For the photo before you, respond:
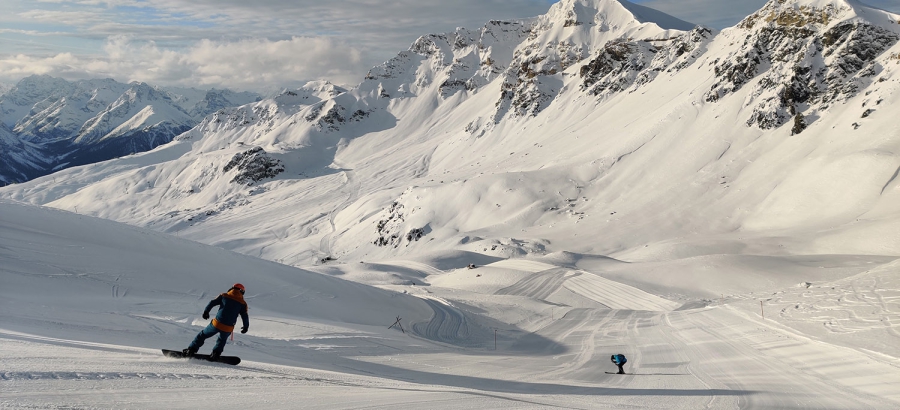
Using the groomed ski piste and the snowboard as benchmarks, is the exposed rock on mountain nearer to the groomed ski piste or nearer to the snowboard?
the groomed ski piste

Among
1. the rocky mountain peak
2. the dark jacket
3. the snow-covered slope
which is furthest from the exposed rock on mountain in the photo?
the dark jacket

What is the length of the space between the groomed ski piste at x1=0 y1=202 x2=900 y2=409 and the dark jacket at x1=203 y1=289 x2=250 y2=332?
703mm

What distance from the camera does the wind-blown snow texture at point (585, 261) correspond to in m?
11.0

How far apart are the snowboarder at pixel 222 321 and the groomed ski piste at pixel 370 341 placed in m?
0.46

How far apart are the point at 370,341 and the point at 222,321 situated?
5.88 metres

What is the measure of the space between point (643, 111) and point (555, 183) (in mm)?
27739

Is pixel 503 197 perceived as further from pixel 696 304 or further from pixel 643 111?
pixel 696 304

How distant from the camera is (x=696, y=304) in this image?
28469mm

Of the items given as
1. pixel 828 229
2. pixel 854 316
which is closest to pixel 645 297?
pixel 854 316

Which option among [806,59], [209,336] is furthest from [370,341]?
[806,59]

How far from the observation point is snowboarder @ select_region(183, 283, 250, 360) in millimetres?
9398

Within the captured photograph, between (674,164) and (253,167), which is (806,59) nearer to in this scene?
(674,164)

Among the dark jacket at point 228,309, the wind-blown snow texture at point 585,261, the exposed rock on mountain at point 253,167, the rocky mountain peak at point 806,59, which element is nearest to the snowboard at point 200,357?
the wind-blown snow texture at point 585,261

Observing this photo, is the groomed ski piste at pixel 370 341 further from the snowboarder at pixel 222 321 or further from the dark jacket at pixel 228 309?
the dark jacket at pixel 228 309
